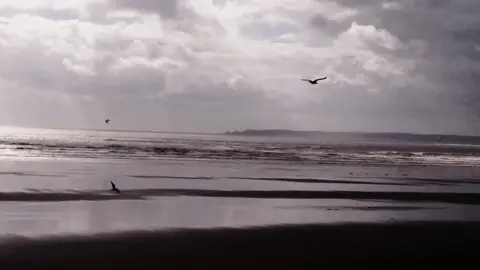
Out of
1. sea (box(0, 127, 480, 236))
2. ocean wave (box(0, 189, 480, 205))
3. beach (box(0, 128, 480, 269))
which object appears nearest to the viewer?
beach (box(0, 128, 480, 269))

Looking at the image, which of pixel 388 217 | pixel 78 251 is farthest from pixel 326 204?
pixel 78 251

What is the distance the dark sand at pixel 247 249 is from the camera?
8.73 metres

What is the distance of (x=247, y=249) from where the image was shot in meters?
9.91

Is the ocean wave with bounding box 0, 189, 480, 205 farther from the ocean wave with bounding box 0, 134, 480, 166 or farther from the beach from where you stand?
the ocean wave with bounding box 0, 134, 480, 166

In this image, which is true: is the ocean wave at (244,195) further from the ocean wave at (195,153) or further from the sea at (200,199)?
the ocean wave at (195,153)

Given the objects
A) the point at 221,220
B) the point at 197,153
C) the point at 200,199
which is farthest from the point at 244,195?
the point at 197,153

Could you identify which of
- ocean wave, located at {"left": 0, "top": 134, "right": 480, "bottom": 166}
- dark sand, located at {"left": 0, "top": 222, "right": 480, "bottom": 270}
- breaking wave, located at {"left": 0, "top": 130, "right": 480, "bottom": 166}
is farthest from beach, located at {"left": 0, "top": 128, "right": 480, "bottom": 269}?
ocean wave, located at {"left": 0, "top": 134, "right": 480, "bottom": 166}

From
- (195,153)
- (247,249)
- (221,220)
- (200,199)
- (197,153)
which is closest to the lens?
(247,249)

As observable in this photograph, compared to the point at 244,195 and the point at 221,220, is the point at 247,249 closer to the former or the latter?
the point at 221,220

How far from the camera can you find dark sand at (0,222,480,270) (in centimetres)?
873

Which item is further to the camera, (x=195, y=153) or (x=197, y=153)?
(x=197, y=153)

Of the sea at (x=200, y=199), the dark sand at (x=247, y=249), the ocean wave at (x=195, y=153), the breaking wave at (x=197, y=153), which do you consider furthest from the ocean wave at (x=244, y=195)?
the ocean wave at (x=195, y=153)

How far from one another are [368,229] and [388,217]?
7.50 feet

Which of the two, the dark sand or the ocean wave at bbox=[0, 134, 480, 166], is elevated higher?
the ocean wave at bbox=[0, 134, 480, 166]
